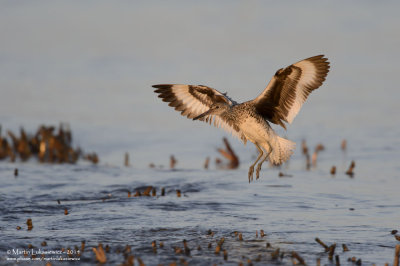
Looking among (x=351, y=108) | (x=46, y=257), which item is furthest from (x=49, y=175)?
(x=351, y=108)

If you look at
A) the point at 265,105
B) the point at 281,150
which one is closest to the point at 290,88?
the point at 265,105

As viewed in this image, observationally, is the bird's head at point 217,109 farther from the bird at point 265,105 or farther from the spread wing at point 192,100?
the spread wing at point 192,100

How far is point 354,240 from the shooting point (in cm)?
676

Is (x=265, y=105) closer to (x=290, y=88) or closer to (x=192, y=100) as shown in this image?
(x=290, y=88)

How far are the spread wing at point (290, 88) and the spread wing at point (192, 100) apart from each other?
27.9 inches

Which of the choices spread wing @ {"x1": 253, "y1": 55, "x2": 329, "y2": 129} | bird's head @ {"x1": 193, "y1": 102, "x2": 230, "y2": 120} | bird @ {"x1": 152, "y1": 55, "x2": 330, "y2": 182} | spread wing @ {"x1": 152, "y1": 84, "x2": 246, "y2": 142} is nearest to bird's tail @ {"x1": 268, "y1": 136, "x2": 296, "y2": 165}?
bird @ {"x1": 152, "y1": 55, "x2": 330, "y2": 182}

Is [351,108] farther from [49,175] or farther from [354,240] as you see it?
[354,240]

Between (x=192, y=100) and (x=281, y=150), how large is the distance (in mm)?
1544

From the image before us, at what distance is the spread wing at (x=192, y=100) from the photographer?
29.5 feet

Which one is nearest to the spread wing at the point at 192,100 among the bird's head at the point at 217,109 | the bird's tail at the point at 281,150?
the bird's head at the point at 217,109

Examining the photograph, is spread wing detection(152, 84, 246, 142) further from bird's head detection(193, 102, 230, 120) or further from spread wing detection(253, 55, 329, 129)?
spread wing detection(253, 55, 329, 129)

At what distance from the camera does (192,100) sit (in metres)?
9.22

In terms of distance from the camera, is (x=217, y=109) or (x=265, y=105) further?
(x=217, y=109)

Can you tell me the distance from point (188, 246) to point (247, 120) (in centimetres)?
245
